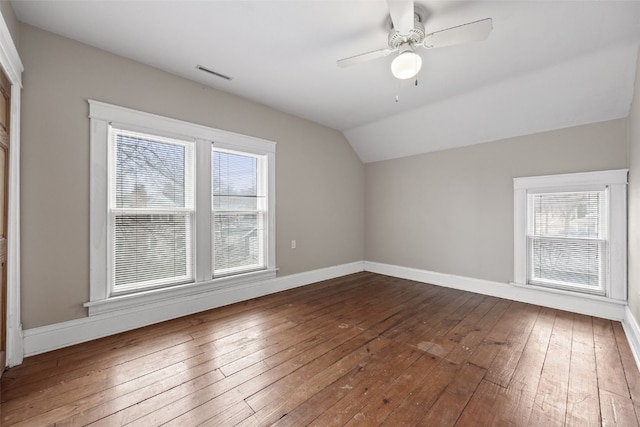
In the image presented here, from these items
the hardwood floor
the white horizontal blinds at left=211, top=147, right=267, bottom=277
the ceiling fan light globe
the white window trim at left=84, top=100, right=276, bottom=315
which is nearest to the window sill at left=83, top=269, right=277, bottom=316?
the white window trim at left=84, top=100, right=276, bottom=315

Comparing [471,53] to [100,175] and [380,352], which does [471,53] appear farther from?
[100,175]

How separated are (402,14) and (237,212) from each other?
8.83 feet

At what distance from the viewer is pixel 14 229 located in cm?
200

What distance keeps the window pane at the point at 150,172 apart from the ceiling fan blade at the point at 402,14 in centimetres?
241

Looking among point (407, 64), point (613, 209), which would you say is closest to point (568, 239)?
point (613, 209)

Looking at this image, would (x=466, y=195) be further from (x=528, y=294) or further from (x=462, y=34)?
(x=462, y=34)

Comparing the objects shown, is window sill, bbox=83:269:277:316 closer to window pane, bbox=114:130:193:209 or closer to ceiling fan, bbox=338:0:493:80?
window pane, bbox=114:130:193:209

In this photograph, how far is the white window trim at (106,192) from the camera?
2.45 meters

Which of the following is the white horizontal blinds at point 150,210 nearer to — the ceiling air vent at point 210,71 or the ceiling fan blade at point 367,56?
the ceiling air vent at point 210,71

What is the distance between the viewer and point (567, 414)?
5.07ft

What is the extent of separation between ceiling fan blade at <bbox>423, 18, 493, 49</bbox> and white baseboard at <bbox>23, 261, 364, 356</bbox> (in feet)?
10.5

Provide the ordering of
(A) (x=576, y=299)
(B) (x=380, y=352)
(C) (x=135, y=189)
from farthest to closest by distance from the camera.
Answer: (A) (x=576, y=299)
(C) (x=135, y=189)
(B) (x=380, y=352)

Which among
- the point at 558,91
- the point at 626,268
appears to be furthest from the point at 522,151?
the point at 626,268

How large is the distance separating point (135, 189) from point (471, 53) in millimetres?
3428
